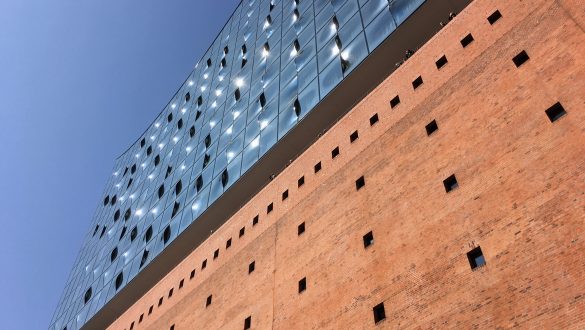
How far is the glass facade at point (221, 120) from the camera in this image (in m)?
19.0

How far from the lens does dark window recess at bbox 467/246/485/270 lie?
9.13 metres

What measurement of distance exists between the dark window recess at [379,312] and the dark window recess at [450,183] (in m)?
2.51

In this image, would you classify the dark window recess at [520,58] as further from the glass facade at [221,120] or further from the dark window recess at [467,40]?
the glass facade at [221,120]

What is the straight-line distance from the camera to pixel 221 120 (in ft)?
84.1

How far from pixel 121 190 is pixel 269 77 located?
17040mm

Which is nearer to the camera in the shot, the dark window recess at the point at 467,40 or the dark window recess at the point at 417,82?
the dark window recess at the point at 467,40

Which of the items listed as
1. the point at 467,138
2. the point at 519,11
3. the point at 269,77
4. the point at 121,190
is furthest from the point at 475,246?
the point at 121,190

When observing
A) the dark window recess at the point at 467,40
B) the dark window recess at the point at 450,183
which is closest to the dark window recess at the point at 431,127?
the dark window recess at the point at 450,183

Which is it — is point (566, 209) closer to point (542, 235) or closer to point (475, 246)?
point (542, 235)

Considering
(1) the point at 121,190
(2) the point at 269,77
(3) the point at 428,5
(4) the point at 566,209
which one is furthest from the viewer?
(1) the point at 121,190

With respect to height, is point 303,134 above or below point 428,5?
below

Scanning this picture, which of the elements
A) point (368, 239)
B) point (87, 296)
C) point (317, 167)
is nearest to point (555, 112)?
point (368, 239)

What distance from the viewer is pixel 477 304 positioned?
8625 millimetres

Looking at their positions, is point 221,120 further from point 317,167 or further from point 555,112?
point 555,112
